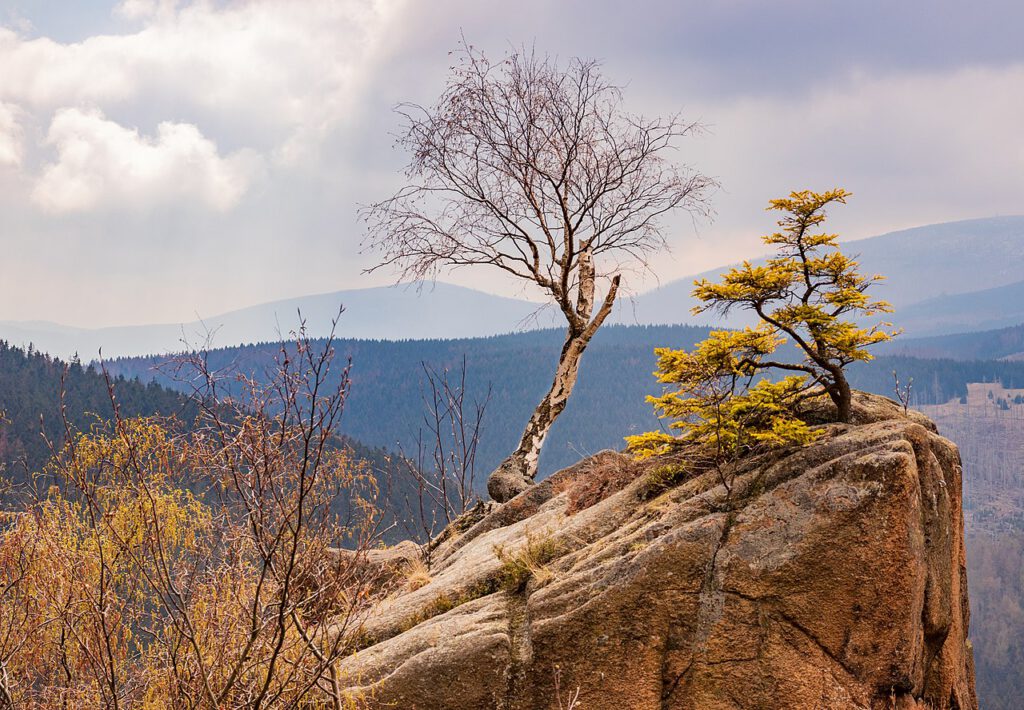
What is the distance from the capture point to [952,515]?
1014 centimetres

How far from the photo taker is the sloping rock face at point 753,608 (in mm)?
9148

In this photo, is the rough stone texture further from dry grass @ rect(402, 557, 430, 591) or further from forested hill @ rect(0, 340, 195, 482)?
forested hill @ rect(0, 340, 195, 482)

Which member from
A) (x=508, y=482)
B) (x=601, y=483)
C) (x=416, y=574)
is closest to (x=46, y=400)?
(x=508, y=482)

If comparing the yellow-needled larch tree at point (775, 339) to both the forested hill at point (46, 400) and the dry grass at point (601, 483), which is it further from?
the forested hill at point (46, 400)

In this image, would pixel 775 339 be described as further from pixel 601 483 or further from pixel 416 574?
pixel 416 574

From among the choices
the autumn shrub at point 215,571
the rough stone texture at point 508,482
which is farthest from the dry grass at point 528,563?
the rough stone texture at point 508,482

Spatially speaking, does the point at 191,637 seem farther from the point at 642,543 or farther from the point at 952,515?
the point at 952,515

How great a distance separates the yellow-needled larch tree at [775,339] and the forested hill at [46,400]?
351 feet

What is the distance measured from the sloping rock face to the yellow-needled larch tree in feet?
2.24

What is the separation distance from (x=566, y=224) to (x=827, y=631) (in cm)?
1321

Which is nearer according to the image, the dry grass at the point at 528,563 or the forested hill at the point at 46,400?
the dry grass at the point at 528,563

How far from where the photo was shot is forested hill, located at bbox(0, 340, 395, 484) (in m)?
113

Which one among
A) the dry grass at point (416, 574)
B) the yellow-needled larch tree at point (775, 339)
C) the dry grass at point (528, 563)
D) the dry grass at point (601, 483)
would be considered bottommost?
the dry grass at point (416, 574)

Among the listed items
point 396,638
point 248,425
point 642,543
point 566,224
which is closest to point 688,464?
point 642,543
